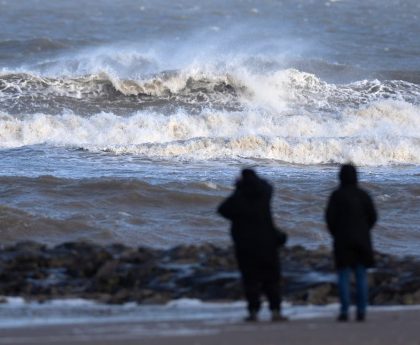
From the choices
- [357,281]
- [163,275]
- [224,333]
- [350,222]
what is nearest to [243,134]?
[163,275]

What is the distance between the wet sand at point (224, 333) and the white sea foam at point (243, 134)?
16.2 metres

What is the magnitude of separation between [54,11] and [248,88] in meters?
28.1

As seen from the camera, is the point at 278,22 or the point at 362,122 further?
the point at 278,22

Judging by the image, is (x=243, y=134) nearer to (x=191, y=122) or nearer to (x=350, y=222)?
(x=191, y=122)

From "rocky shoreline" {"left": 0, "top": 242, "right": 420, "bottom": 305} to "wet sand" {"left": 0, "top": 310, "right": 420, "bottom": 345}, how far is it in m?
1.50

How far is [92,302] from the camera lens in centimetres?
1118

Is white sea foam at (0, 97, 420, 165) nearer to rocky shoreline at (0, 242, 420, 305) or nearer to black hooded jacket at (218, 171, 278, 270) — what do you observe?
rocky shoreline at (0, 242, 420, 305)

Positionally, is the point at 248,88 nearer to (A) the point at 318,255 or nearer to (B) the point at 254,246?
(A) the point at 318,255

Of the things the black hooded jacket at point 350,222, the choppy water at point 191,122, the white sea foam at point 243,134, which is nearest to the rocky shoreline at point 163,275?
the black hooded jacket at point 350,222

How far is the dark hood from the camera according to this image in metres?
9.82

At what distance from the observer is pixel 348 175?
9.81 meters

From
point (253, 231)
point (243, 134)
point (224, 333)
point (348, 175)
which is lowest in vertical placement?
point (224, 333)

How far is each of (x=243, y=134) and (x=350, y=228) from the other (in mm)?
19154

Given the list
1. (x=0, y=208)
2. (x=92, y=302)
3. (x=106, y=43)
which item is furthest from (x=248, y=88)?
(x=92, y=302)
